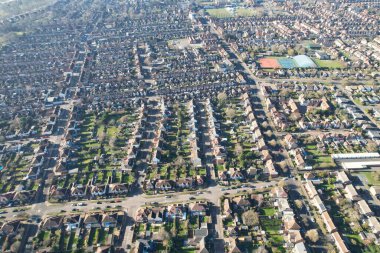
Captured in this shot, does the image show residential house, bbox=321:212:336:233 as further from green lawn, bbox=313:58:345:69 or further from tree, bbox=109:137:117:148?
green lawn, bbox=313:58:345:69

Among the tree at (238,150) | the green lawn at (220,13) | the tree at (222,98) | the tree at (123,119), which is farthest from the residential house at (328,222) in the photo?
the green lawn at (220,13)

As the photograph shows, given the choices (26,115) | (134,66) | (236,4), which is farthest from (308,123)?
(236,4)

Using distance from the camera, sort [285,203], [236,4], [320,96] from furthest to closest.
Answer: [236,4]
[320,96]
[285,203]

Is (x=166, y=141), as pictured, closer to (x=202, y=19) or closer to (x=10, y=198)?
(x=10, y=198)

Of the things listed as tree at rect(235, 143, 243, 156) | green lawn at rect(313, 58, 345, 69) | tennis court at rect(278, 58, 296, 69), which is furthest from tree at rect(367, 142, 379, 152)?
green lawn at rect(313, 58, 345, 69)

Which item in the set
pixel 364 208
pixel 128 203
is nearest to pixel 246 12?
pixel 364 208

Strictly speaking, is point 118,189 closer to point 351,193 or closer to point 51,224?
point 51,224

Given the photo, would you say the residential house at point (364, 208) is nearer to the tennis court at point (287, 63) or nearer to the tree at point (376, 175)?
the tree at point (376, 175)
